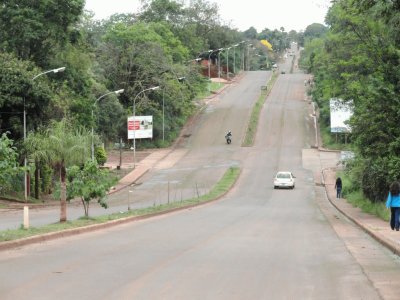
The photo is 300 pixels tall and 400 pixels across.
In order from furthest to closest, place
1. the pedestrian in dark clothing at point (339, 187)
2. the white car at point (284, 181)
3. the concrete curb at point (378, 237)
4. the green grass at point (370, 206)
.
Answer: the white car at point (284, 181)
the pedestrian in dark clothing at point (339, 187)
the green grass at point (370, 206)
the concrete curb at point (378, 237)

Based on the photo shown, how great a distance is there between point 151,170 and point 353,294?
53678 millimetres

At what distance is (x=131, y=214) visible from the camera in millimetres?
28141

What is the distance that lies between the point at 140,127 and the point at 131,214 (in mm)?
41717

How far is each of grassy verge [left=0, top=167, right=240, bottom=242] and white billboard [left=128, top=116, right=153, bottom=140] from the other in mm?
11657

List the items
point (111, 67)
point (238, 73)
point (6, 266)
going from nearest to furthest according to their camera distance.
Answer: point (6, 266) < point (111, 67) < point (238, 73)

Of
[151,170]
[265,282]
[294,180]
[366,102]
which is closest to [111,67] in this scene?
[151,170]

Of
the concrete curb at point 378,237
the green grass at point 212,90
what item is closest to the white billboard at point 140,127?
the green grass at point 212,90

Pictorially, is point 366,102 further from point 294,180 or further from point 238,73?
point 238,73

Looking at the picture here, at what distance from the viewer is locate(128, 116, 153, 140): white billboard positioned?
2601 inches

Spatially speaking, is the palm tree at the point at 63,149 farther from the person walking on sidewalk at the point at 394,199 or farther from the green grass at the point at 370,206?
the green grass at the point at 370,206

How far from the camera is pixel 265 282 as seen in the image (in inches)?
405

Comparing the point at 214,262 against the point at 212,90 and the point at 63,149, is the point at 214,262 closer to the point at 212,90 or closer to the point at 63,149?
the point at 63,149

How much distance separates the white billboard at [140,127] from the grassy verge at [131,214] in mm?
11657

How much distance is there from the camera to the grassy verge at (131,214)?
17163mm
